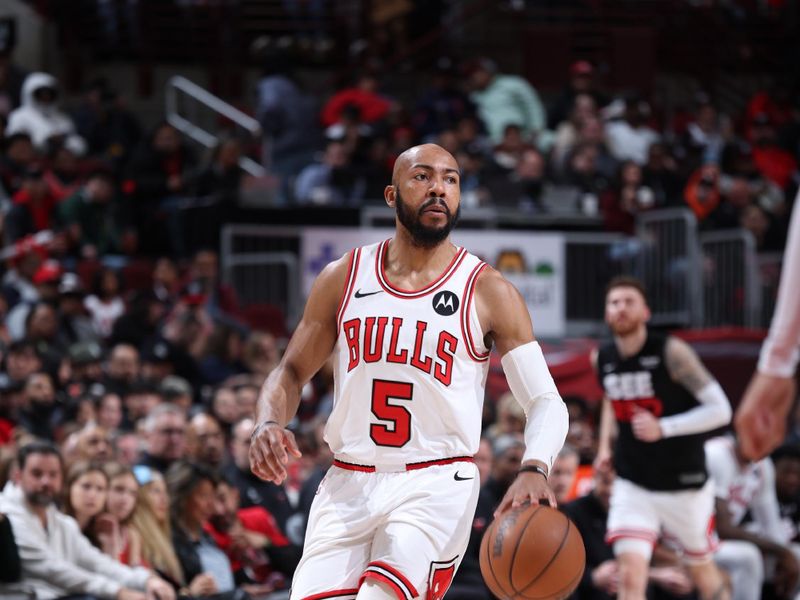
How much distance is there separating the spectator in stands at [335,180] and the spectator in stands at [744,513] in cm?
597

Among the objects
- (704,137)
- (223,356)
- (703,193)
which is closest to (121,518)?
(223,356)

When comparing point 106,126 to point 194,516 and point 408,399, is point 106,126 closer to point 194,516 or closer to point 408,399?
point 194,516

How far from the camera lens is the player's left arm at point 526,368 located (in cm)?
559

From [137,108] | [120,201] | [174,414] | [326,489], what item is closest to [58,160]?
[120,201]

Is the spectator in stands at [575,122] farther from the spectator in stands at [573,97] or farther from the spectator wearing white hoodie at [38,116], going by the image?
the spectator wearing white hoodie at [38,116]

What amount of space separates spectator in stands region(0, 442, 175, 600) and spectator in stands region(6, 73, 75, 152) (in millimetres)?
8849

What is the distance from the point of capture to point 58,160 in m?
15.7

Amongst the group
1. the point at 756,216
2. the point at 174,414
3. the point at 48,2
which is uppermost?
the point at 48,2

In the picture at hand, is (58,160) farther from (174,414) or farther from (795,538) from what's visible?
(795,538)

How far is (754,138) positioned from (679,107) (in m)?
2.08

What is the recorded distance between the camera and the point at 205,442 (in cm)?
1001

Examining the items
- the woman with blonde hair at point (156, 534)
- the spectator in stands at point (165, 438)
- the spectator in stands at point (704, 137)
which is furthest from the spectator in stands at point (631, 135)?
the woman with blonde hair at point (156, 534)

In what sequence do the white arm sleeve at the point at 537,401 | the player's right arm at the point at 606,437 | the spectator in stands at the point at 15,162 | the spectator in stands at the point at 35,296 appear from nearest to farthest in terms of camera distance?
1. the white arm sleeve at the point at 537,401
2. the player's right arm at the point at 606,437
3. the spectator in stands at the point at 35,296
4. the spectator in stands at the point at 15,162

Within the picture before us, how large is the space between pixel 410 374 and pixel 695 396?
160 inches
